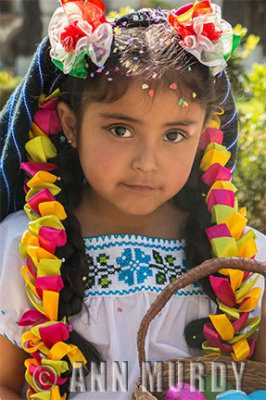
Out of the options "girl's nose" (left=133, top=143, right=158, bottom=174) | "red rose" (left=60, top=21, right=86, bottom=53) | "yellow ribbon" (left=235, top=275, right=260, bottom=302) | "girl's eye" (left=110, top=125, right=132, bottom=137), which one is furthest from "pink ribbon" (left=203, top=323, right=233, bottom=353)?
"red rose" (left=60, top=21, right=86, bottom=53)

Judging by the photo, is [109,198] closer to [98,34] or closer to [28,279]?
[28,279]

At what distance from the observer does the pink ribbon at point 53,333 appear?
147cm

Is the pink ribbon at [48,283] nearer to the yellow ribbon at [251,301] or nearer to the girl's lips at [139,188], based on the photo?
the girl's lips at [139,188]

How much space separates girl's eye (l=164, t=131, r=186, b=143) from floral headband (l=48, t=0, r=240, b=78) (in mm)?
198

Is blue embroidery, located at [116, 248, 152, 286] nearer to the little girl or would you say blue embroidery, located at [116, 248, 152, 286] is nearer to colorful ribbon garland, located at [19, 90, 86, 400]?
the little girl

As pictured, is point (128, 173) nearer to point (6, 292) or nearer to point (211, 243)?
point (211, 243)

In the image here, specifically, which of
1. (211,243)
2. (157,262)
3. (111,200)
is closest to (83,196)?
(111,200)

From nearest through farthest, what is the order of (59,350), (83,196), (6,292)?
(59,350) < (6,292) < (83,196)

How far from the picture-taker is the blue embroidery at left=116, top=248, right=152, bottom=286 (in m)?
1.62

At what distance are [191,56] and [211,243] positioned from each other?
0.54m

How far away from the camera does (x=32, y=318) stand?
1.51 meters

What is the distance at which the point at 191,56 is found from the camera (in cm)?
155

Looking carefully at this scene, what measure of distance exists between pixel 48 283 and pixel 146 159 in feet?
1.37

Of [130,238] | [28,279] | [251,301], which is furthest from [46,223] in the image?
[251,301]
